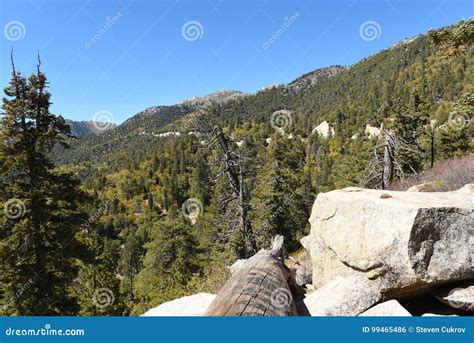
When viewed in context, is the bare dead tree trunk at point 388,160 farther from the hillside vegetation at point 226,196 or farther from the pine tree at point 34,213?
the pine tree at point 34,213

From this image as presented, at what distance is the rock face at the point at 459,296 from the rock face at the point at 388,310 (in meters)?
1.21

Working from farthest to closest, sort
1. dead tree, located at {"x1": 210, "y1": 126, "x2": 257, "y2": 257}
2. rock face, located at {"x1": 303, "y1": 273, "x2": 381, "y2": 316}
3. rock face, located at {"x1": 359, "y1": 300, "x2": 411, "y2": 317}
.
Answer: dead tree, located at {"x1": 210, "y1": 126, "x2": 257, "y2": 257} → rock face, located at {"x1": 303, "y1": 273, "x2": 381, "y2": 316} → rock face, located at {"x1": 359, "y1": 300, "x2": 411, "y2": 317}

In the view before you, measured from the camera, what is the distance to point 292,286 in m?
8.09

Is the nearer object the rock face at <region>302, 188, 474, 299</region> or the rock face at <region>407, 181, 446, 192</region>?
the rock face at <region>302, 188, 474, 299</region>

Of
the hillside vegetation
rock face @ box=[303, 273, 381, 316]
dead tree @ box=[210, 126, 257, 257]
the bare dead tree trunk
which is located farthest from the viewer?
the bare dead tree trunk

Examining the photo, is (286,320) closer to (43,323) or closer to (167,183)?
(43,323)

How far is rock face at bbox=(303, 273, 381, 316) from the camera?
6395 mm

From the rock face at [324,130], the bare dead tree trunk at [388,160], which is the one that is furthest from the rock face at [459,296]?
the rock face at [324,130]

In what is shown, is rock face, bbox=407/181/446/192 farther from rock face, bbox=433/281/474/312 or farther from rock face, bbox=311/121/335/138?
rock face, bbox=311/121/335/138

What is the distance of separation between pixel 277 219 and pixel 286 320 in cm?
2412

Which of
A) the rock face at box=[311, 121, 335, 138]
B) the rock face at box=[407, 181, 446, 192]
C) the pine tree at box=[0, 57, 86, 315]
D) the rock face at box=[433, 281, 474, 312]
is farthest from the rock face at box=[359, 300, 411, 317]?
the rock face at box=[311, 121, 335, 138]

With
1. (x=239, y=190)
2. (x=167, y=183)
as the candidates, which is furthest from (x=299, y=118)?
(x=239, y=190)

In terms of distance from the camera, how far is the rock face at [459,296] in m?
6.19

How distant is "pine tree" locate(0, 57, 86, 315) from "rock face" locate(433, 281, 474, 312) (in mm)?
11350
